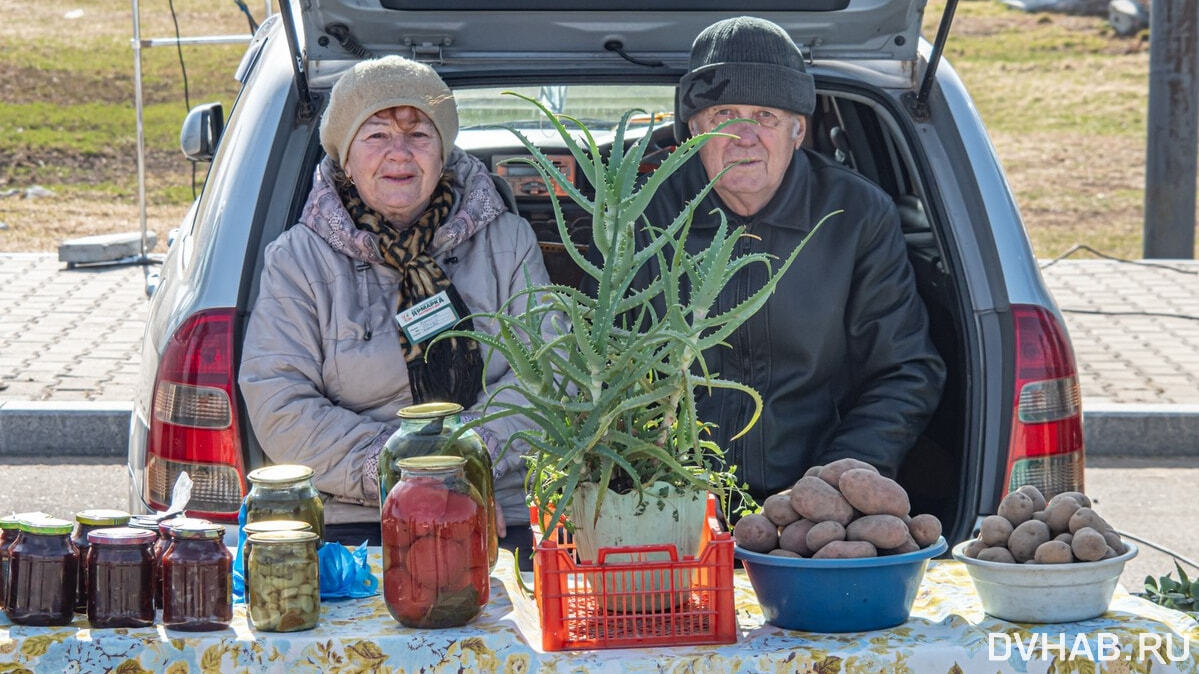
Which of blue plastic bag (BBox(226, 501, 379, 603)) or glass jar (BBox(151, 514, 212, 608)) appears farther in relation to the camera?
blue plastic bag (BBox(226, 501, 379, 603))

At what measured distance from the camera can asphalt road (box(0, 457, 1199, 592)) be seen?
17.3 ft

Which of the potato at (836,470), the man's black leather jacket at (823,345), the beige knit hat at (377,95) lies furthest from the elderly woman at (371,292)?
the potato at (836,470)

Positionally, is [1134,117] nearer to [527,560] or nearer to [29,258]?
[29,258]

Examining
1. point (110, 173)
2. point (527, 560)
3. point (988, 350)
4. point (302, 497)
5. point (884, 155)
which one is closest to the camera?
point (302, 497)

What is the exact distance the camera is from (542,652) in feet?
6.75

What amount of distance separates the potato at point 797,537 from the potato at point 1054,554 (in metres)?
0.30

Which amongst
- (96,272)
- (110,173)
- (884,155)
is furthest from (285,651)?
(110,173)

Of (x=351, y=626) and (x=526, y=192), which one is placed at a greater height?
(x=526, y=192)

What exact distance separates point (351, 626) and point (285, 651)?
0.11 meters

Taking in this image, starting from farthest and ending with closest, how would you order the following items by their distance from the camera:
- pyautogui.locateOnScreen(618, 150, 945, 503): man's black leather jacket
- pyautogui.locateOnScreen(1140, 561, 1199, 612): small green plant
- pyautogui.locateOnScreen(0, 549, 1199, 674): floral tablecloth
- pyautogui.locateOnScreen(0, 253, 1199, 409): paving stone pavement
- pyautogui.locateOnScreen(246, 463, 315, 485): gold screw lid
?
pyautogui.locateOnScreen(0, 253, 1199, 409): paving stone pavement, pyautogui.locateOnScreen(618, 150, 945, 503): man's black leather jacket, pyautogui.locateOnScreen(1140, 561, 1199, 612): small green plant, pyautogui.locateOnScreen(246, 463, 315, 485): gold screw lid, pyautogui.locateOnScreen(0, 549, 1199, 674): floral tablecloth

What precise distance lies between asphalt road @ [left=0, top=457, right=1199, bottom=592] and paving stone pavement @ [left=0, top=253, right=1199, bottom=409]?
320 millimetres

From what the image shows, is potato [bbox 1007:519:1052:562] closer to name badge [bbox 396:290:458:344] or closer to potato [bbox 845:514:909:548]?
potato [bbox 845:514:909:548]

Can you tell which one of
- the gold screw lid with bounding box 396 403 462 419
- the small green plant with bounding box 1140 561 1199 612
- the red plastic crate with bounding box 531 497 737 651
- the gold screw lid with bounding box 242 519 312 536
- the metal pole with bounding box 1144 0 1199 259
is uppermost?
the metal pole with bounding box 1144 0 1199 259

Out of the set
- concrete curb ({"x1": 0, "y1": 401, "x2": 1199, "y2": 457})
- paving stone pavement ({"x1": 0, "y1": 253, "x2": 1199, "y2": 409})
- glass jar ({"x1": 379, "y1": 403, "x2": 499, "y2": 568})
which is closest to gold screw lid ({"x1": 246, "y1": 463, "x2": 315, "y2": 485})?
glass jar ({"x1": 379, "y1": 403, "x2": 499, "y2": 568})
